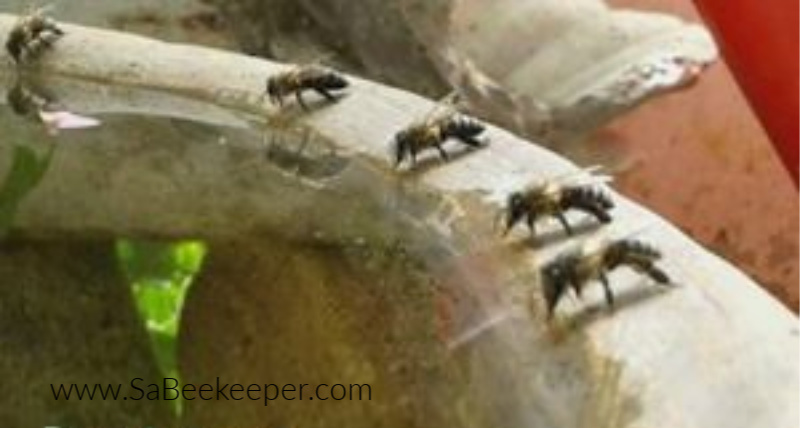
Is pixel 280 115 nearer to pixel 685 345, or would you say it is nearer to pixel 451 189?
pixel 451 189

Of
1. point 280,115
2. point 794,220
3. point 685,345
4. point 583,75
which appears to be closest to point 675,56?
point 583,75

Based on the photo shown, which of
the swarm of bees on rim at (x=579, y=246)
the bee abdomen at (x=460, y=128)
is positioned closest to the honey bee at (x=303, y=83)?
the bee abdomen at (x=460, y=128)

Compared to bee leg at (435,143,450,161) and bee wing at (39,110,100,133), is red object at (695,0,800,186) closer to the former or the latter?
bee leg at (435,143,450,161)

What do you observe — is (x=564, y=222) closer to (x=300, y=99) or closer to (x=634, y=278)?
(x=634, y=278)

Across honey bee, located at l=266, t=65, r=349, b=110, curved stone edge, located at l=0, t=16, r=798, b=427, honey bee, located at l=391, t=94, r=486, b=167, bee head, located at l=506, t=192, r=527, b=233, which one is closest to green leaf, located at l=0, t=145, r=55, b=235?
curved stone edge, located at l=0, t=16, r=798, b=427

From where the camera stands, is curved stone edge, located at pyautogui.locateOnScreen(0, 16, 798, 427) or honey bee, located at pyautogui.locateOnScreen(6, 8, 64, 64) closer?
curved stone edge, located at pyautogui.locateOnScreen(0, 16, 798, 427)

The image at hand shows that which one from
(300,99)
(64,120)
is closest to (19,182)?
(64,120)
